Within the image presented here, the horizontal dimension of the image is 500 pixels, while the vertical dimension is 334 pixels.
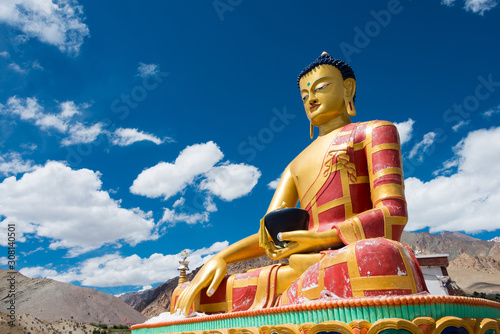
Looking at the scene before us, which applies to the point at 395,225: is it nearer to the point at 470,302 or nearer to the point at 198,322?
the point at 470,302

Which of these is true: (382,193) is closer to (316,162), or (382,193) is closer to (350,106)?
(316,162)

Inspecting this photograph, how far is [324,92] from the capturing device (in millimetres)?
6359

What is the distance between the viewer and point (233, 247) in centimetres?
616

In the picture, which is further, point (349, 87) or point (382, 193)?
point (349, 87)

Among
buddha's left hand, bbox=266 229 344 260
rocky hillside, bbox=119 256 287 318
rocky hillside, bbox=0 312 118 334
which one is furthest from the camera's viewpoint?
rocky hillside, bbox=119 256 287 318

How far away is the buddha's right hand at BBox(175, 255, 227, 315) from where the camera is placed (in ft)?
18.1

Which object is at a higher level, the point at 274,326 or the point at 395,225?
the point at 395,225

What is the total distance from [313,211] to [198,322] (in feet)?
7.16

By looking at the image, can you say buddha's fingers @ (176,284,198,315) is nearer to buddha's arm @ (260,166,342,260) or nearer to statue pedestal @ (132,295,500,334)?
buddha's arm @ (260,166,342,260)

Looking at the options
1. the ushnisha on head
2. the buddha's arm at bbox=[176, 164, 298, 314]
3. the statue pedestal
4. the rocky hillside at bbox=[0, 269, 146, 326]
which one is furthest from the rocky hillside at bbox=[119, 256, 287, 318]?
the statue pedestal

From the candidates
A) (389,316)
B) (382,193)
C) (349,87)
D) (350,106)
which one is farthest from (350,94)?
(389,316)

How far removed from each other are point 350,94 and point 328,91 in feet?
1.56

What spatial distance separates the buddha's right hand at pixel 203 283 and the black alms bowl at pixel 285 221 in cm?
105


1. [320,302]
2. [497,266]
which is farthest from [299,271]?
[497,266]
